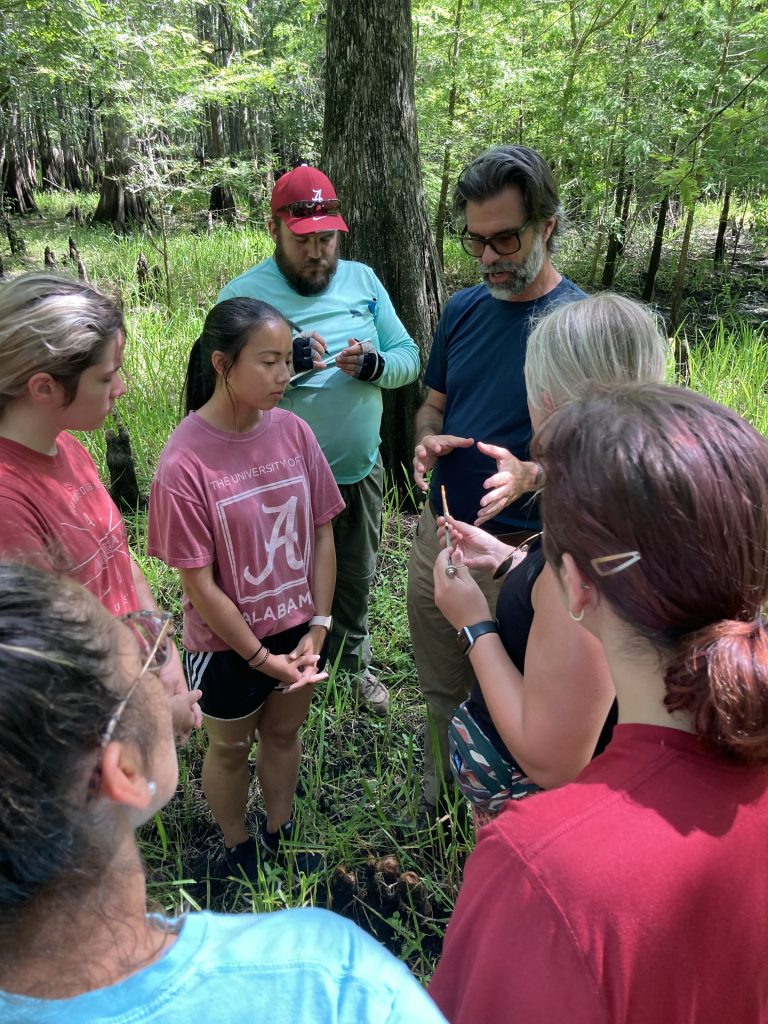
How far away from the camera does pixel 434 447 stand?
2256 millimetres

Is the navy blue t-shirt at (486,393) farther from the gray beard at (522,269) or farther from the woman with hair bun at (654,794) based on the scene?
the woman with hair bun at (654,794)

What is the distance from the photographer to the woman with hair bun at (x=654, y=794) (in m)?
0.78

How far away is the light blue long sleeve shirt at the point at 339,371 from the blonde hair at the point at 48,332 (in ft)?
3.18

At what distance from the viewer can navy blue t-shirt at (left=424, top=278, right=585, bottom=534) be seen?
7.24ft

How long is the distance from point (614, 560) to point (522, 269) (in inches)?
62.1

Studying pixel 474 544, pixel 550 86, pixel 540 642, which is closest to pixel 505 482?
pixel 474 544

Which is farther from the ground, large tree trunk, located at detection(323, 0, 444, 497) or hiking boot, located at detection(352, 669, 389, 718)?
large tree trunk, located at detection(323, 0, 444, 497)

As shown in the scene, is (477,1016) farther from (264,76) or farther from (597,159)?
(264,76)

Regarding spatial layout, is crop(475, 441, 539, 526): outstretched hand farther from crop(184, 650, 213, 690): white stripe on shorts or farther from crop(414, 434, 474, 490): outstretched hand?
crop(184, 650, 213, 690): white stripe on shorts

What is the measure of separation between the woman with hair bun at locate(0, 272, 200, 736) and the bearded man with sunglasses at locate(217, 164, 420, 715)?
0.91 metres

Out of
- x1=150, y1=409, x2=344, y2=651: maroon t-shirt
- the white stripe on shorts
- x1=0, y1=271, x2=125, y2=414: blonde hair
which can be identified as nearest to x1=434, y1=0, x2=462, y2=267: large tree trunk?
x1=150, y1=409, x2=344, y2=651: maroon t-shirt

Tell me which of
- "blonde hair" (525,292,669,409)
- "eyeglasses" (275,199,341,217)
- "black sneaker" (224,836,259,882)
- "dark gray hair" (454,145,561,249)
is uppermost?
"dark gray hair" (454,145,561,249)

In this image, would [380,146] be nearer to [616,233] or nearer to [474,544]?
[474,544]

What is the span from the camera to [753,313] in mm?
7953
